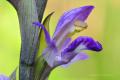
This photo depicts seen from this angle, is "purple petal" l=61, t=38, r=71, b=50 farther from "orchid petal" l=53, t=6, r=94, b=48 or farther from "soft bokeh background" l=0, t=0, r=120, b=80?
"soft bokeh background" l=0, t=0, r=120, b=80

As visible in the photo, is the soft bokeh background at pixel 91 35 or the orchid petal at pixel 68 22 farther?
the soft bokeh background at pixel 91 35

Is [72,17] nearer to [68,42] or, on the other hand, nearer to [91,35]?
[68,42]

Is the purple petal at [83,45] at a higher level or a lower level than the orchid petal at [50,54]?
higher

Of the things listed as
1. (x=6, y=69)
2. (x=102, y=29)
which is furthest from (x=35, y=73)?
(x=102, y=29)

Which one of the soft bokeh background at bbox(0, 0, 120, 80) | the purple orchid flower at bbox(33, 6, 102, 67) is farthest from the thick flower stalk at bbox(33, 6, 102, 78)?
Result: the soft bokeh background at bbox(0, 0, 120, 80)

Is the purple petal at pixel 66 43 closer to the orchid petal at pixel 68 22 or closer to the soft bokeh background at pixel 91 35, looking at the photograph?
the orchid petal at pixel 68 22

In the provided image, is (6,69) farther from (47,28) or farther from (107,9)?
(47,28)

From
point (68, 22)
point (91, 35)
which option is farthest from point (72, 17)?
point (91, 35)

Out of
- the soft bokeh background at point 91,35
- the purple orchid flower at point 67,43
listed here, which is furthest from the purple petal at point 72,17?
the soft bokeh background at point 91,35
